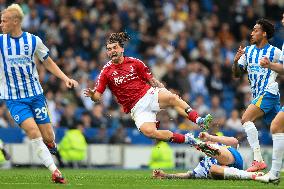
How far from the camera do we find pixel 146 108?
14.9 metres

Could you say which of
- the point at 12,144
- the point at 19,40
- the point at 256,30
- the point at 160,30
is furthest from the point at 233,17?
the point at 19,40

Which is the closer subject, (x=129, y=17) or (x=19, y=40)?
(x=19, y=40)

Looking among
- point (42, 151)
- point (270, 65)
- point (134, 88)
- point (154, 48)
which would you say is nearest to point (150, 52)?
point (154, 48)

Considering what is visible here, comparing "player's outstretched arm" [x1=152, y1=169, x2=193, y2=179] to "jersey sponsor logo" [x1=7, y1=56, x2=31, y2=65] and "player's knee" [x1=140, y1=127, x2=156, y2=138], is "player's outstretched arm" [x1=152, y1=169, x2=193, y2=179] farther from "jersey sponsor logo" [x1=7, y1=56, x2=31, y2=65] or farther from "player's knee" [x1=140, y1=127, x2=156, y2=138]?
"jersey sponsor logo" [x1=7, y1=56, x2=31, y2=65]

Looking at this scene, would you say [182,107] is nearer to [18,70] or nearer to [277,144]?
[277,144]

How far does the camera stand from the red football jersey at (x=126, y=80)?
1496 centimetres

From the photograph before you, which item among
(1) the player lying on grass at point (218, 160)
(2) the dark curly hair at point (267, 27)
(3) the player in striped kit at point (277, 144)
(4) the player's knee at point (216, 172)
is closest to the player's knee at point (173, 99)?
(1) the player lying on grass at point (218, 160)

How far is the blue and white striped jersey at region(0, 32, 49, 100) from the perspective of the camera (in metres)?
13.3

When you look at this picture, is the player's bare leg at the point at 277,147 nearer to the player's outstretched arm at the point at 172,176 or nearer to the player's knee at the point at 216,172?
the player's knee at the point at 216,172

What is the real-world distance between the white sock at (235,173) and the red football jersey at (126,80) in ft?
7.22

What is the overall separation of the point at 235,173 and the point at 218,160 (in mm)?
367

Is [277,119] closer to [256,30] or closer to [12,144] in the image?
[256,30]

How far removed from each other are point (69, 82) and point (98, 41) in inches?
481

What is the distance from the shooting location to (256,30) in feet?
49.6
